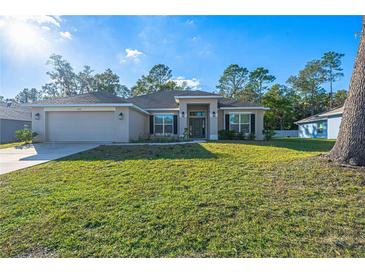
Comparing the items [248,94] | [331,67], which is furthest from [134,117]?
[331,67]

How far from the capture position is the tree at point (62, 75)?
34031mm

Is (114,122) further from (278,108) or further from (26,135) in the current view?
(278,108)

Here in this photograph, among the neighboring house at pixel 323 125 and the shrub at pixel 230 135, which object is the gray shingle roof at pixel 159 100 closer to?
the shrub at pixel 230 135

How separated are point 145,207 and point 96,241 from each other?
38.0 inches

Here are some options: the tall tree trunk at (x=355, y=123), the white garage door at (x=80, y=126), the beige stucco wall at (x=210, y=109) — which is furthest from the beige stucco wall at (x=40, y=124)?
the tall tree trunk at (x=355, y=123)

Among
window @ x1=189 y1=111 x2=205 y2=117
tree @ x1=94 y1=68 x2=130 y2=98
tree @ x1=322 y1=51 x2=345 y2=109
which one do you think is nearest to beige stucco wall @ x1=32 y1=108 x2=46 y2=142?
window @ x1=189 y1=111 x2=205 y2=117

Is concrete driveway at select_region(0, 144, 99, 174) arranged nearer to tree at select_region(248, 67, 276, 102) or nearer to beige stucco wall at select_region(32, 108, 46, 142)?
beige stucco wall at select_region(32, 108, 46, 142)

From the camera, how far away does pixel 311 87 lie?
33000mm

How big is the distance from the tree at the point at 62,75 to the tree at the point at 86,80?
35.4 inches

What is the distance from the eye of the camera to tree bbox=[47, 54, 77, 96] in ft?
112

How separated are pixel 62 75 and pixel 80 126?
29203 mm

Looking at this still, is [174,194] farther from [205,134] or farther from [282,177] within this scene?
[205,134]

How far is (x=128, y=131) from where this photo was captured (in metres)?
12.3

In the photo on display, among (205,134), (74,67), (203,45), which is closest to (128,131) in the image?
(205,134)
